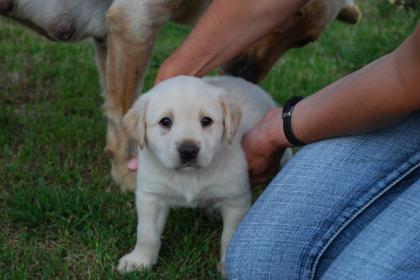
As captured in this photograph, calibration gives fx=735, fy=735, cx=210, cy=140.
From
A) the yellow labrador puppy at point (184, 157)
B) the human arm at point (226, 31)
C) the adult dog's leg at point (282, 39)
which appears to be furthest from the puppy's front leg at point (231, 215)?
the adult dog's leg at point (282, 39)

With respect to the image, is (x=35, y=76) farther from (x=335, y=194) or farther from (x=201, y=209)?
(x=335, y=194)

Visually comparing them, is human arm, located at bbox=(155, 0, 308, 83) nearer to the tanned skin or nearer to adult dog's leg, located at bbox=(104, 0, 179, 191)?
the tanned skin

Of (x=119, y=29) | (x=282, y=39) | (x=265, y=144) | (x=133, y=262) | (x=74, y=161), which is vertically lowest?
(x=74, y=161)

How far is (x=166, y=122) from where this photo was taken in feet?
7.81

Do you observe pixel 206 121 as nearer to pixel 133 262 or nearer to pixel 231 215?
pixel 231 215

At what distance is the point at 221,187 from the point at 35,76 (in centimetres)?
224

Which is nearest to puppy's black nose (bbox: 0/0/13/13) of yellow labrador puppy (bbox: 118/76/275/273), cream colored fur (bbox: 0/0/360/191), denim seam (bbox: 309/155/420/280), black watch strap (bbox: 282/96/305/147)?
cream colored fur (bbox: 0/0/360/191)

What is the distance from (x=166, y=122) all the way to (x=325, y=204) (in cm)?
57

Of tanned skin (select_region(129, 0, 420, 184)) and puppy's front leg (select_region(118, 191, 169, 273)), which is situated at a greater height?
tanned skin (select_region(129, 0, 420, 184))

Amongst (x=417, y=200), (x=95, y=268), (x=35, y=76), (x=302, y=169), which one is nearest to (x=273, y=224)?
(x=302, y=169)

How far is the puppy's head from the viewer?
2284mm

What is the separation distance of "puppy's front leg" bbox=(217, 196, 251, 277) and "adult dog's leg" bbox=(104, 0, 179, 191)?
0.74 m

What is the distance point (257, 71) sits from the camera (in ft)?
11.7

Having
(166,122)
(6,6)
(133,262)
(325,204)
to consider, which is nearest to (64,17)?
(6,6)
